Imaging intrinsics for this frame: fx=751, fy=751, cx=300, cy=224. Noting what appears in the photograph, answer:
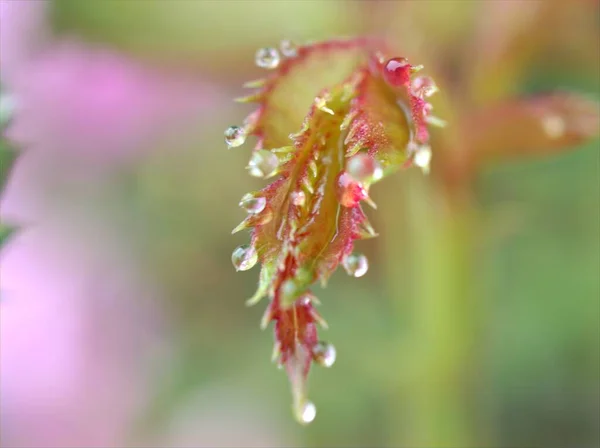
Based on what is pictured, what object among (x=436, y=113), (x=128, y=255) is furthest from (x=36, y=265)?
(x=436, y=113)

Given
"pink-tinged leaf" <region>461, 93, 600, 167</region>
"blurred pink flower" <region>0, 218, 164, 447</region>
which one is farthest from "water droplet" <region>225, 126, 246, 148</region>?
"blurred pink flower" <region>0, 218, 164, 447</region>

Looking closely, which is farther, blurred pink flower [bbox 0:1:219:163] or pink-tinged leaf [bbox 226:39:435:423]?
blurred pink flower [bbox 0:1:219:163]

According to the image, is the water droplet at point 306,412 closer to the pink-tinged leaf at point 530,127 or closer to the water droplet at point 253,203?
the water droplet at point 253,203

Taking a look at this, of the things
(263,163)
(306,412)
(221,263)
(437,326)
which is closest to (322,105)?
(263,163)

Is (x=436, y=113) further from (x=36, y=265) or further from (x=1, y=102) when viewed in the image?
(x=36, y=265)

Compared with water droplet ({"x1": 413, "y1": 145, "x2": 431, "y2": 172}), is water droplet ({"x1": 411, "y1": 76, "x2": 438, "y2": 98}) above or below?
above

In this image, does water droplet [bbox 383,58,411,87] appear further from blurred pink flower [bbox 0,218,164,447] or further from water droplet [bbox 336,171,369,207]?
blurred pink flower [bbox 0,218,164,447]

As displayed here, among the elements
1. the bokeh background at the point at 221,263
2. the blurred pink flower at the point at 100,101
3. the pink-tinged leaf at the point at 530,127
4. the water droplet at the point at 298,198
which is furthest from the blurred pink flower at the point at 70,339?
the water droplet at the point at 298,198
